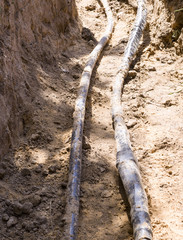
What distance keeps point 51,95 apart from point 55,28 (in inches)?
83.9

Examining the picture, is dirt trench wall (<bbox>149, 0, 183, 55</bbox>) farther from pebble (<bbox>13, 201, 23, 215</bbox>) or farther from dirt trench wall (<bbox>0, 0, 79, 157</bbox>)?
pebble (<bbox>13, 201, 23, 215</bbox>)

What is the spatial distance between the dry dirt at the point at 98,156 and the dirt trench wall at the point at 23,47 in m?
0.17

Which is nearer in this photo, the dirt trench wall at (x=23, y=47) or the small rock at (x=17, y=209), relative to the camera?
the small rock at (x=17, y=209)

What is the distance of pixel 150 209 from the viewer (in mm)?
2717

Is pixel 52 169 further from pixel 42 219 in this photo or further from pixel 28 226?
pixel 28 226

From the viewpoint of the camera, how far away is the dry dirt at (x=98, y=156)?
2561 mm

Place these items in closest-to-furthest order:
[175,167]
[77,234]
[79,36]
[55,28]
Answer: [77,234]
[175,167]
[55,28]
[79,36]

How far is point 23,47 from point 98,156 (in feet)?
7.10

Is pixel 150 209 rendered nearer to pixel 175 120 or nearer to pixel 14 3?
pixel 175 120

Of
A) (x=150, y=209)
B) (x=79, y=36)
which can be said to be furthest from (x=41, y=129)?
(x=79, y=36)

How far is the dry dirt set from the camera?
8.40ft

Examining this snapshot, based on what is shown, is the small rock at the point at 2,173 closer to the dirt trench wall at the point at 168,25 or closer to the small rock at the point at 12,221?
the small rock at the point at 12,221

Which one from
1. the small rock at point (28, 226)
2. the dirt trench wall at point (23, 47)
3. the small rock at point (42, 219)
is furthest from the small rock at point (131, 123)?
the small rock at point (28, 226)

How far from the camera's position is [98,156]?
344cm
